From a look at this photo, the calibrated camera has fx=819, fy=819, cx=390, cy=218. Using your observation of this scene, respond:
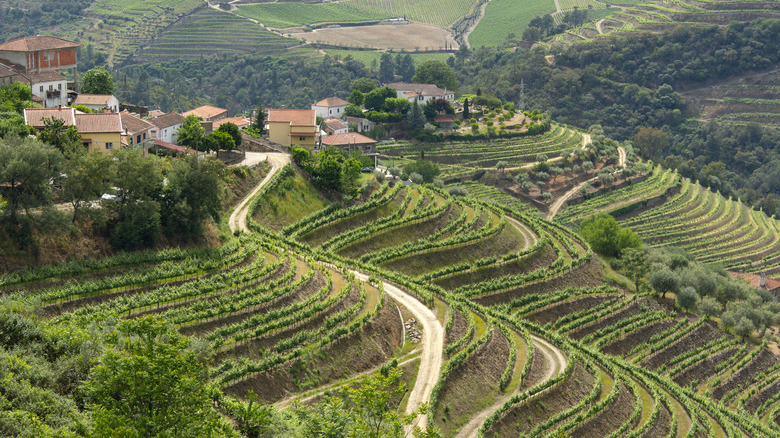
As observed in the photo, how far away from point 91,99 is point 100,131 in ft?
61.8

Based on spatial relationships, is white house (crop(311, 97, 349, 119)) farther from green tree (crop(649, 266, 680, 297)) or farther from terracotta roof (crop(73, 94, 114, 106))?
green tree (crop(649, 266, 680, 297))

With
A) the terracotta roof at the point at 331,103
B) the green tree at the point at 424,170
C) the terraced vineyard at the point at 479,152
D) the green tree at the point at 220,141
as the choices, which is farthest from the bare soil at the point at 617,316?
the terracotta roof at the point at 331,103

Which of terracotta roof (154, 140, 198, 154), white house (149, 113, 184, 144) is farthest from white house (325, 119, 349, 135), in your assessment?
terracotta roof (154, 140, 198, 154)

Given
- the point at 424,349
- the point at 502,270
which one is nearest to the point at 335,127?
the point at 502,270

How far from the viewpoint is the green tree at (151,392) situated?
30406 mm

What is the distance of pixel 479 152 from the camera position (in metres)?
131

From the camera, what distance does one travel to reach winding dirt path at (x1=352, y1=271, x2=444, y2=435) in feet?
168

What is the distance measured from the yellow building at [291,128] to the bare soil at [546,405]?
42490 millimetres

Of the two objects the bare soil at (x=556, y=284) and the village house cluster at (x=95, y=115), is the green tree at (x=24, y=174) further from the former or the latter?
the bare soil at (x=556, y=284)

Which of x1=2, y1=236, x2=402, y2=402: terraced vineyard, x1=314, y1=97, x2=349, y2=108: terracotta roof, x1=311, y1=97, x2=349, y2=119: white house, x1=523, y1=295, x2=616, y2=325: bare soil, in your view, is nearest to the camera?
x1=2, y1=236, x2=402, y2=402: terraced vineyard

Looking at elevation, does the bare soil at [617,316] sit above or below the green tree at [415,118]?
below

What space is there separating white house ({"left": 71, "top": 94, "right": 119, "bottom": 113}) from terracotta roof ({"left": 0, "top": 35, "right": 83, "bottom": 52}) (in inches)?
267

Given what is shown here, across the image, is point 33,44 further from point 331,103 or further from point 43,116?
point 331,103

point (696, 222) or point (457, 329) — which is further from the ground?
point (457, 329)
